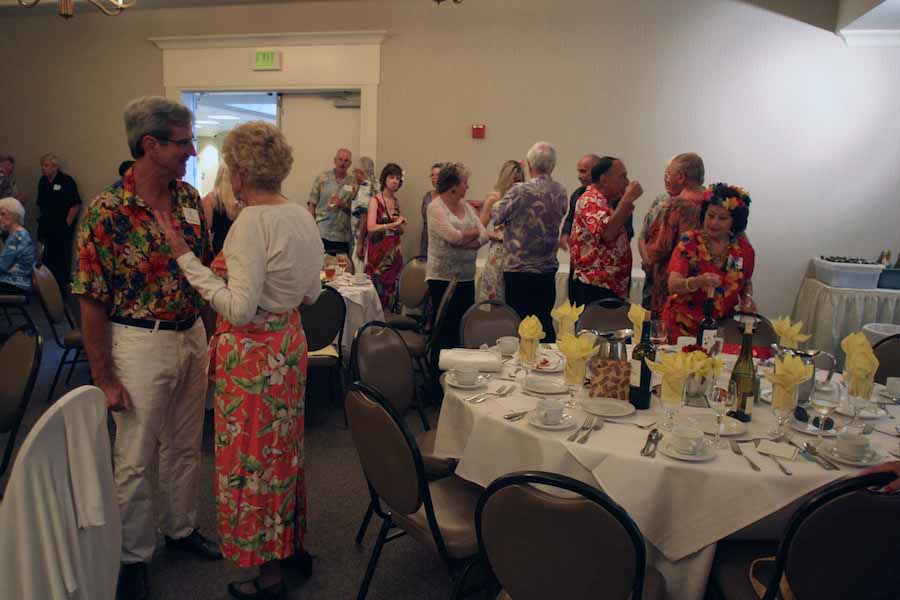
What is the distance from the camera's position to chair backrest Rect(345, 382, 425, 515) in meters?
1.76

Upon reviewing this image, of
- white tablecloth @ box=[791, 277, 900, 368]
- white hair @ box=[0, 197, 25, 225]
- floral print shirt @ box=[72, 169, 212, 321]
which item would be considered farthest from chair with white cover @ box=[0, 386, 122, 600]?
white tablecloth @ box=[791, 277, 900, 368]

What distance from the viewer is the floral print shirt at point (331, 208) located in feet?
21.9

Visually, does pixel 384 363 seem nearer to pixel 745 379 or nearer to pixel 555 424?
pixel 555 424

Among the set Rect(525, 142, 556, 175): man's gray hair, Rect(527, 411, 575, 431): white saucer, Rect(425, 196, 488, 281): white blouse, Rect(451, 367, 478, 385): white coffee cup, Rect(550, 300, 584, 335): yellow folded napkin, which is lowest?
Rect(527, 411, 575, 431): white saucer

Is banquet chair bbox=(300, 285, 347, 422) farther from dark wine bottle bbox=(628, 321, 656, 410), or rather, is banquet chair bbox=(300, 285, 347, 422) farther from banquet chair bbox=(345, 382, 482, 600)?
dark wine bottle bbox=(628, 321, 656, 410)

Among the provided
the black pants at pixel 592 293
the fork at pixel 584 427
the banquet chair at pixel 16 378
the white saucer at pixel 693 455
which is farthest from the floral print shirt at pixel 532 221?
the banquet chair at pixel 16 378

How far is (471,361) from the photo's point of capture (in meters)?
2.41

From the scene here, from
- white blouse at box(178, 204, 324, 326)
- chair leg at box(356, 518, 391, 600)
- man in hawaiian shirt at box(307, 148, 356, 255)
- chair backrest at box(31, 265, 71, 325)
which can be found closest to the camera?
white blouse at box(178, 204, 324, 326)

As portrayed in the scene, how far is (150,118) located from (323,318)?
1971 millimetres

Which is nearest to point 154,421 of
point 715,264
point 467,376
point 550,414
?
point 467,376

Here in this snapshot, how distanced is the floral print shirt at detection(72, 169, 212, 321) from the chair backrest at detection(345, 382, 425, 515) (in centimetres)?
70

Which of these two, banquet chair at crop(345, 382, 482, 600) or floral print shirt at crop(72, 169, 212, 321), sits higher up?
floral print shirt at crop(72, 169, 212, 321)

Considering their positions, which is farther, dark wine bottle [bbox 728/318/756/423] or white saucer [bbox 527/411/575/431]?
dark wine bottle [bbox 728/318/756/423]

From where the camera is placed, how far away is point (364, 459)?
198 cm
